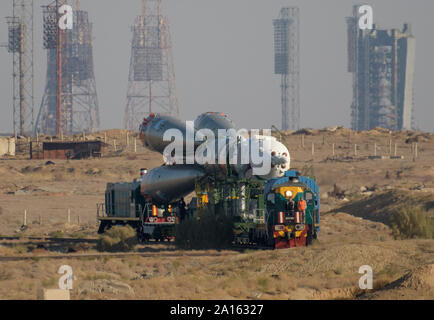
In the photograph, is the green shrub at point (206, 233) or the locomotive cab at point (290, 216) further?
the green shrub at point (206, 233)

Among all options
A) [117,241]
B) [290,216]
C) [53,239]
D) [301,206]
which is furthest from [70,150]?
[301,206]

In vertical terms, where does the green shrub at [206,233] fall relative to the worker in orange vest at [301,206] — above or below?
below

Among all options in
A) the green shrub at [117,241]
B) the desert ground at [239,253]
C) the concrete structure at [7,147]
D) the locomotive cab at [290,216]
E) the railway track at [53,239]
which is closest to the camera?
the desert ground at [239,253]

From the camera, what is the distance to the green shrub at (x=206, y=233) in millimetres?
40438

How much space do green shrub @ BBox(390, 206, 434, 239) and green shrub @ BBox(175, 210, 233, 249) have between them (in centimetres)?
708

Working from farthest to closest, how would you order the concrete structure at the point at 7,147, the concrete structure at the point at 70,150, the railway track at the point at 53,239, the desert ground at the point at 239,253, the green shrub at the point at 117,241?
1. the concrete structure at the point at 7,147
2. the concrete structure at the point at 70,150
3. the railway track at the point at 53,239
4. the green shrub at the point at 117,241
5. the desert ground at the point at 239,253

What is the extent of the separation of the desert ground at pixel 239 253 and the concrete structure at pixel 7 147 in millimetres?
19022

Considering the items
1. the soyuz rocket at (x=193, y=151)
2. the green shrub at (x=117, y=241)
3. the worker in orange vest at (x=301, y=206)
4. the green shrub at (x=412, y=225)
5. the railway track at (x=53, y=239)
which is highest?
the soyuz rocket at (x=193, y=151)

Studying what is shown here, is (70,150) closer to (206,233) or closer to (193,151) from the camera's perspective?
(193,151)

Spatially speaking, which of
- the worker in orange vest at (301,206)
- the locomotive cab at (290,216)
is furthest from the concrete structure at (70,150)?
the worker in orange vest at (301,206)

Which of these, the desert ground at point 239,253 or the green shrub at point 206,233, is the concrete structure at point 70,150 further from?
the green shrub at point 206,233

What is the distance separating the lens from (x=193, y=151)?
44969 millimetres

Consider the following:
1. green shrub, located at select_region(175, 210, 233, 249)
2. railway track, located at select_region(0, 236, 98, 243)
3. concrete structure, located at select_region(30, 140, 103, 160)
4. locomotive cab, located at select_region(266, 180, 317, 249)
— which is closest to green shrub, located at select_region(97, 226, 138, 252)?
green shrub, located at select_region(175, 210, 233, 249)

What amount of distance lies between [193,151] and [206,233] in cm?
558
